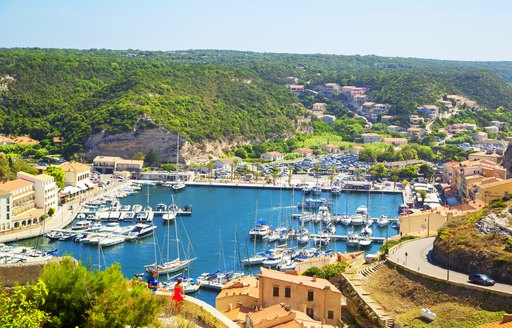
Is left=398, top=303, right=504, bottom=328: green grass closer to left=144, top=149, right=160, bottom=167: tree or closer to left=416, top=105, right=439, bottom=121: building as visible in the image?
left=144, top=149, right=160, bottom=167: tree

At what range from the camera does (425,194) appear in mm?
53500

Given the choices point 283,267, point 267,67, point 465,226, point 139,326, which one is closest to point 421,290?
point 465,226

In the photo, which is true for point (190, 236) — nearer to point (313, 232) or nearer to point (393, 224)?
point (313, 232)

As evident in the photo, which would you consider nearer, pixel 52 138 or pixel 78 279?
pixel 78 279

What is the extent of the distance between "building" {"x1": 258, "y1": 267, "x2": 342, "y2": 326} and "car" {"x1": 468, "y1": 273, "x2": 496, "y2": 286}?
3.68m

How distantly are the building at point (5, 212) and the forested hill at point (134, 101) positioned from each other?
29.5 meters

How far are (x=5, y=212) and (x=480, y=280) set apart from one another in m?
31.3

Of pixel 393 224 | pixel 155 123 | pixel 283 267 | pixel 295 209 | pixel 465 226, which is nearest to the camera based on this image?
pixel 465 226

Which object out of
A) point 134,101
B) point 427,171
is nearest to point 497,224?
point 427,171

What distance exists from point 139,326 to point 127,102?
70370 millimetres

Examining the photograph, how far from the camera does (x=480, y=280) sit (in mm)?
19844

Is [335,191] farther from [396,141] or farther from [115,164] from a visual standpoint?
[396,141]

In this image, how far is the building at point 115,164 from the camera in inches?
2625

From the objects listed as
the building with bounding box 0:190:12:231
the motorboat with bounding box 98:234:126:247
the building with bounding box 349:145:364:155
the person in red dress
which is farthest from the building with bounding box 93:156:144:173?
the person in red dress
